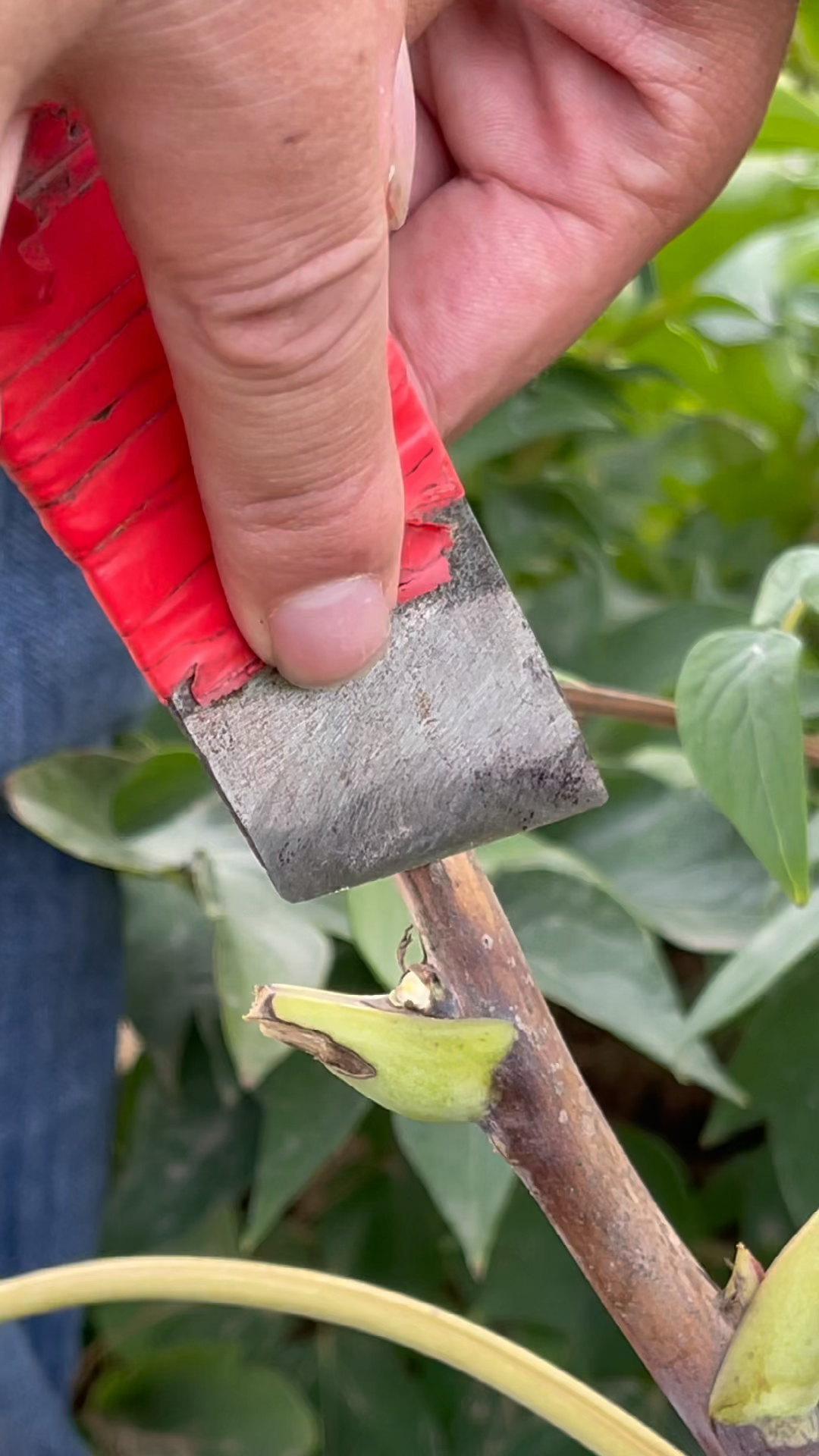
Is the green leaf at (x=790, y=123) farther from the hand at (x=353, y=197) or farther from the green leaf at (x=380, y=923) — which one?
the green leaf at (x=380, y=923)

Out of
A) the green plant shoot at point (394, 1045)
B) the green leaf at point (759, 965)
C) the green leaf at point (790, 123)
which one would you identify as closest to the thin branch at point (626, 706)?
the green leaf at point (759, 965)

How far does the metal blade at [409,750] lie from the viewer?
0.79 feet

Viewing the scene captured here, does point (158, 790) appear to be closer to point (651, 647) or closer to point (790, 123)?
point (651, 647)

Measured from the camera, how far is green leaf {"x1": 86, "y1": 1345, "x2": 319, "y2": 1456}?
1.58 feet

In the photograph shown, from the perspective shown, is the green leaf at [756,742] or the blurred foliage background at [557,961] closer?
the green leaf at [756,742]

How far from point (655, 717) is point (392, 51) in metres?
0.19

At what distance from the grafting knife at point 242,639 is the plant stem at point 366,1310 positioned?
0.07 m

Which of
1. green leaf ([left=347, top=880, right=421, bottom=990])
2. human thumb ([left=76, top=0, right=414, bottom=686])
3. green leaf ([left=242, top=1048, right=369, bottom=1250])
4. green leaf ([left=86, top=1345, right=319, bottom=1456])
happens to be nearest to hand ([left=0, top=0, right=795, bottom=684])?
human thumb ([left=76, top=0, right=414, bottom=686])

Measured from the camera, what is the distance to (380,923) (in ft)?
1.15

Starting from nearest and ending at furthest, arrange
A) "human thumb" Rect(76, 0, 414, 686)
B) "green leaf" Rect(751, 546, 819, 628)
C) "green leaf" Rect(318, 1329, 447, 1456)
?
"human thumb" Rect(76, 0, 414, 686), "green leaf" Rect(751, 546, 819, 628), "green leaf" Rect(318, 1329, 447, 1456)

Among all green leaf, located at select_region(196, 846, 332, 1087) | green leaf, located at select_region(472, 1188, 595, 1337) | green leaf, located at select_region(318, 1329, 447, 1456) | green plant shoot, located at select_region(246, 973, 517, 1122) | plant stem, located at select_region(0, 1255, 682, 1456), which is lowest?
green leaf, located at select_region(318, 1329, 447, 1456)

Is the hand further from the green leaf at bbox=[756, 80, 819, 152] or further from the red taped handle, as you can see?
the green leaf at bbox=[756, 80, 819, 152]

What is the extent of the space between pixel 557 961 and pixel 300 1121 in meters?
0.10

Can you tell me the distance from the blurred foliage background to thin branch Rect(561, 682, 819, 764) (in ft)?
0.19
